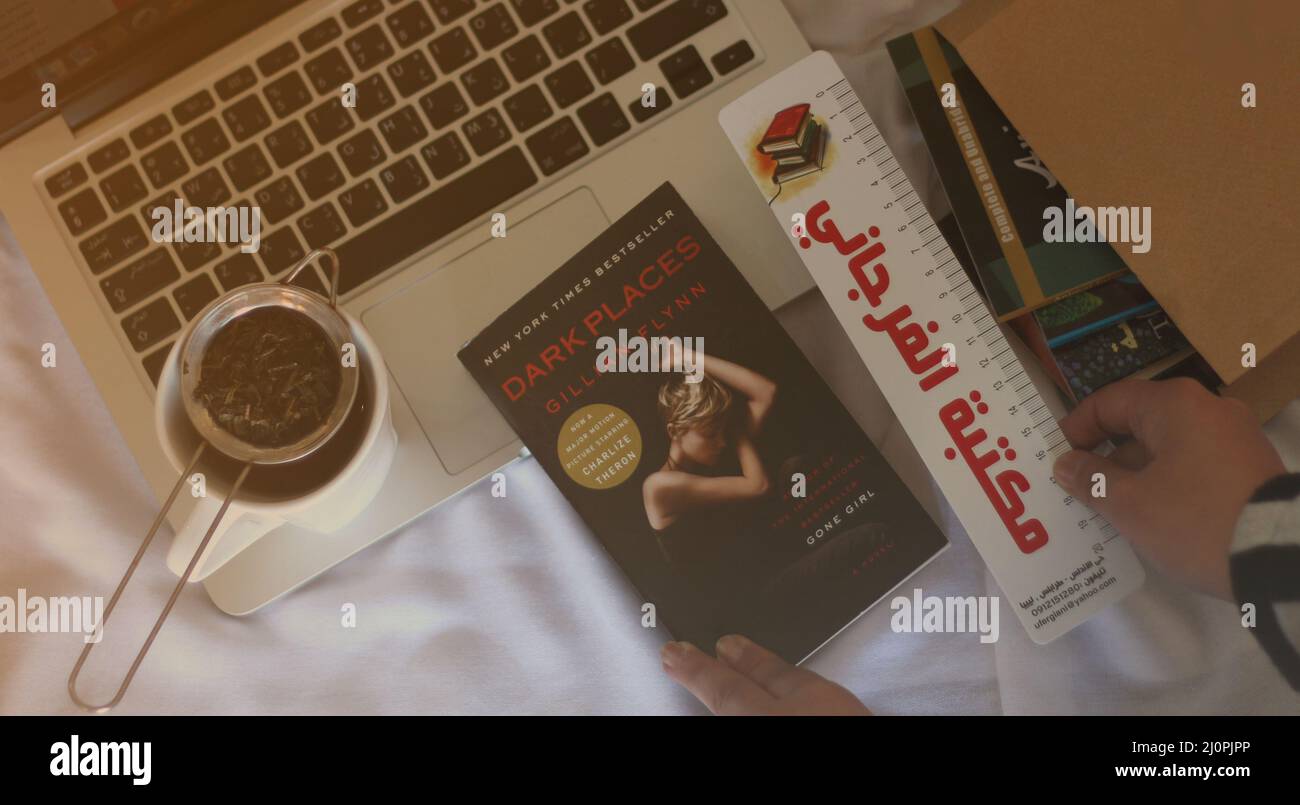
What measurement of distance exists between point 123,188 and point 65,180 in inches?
1.4

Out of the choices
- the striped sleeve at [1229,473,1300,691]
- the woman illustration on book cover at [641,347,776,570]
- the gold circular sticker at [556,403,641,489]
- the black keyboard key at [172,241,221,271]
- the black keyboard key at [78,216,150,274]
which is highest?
the black keyboard key at [78,216,150,274]

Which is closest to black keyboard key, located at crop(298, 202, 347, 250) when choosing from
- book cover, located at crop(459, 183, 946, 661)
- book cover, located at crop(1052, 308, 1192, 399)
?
book cover, located at crop(459, 183, 946, 661)

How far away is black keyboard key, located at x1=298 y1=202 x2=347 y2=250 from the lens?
553 mm

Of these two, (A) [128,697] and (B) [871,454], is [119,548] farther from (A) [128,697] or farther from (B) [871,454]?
(B) [871,454]

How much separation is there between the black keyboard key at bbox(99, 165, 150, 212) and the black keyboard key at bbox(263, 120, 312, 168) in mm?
78

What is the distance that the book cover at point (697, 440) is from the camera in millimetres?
561

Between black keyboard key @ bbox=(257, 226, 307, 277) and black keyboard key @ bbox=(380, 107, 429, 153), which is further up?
black keyboard key @ bbox=(380, 107, 429, 153)

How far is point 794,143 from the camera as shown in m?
0.55

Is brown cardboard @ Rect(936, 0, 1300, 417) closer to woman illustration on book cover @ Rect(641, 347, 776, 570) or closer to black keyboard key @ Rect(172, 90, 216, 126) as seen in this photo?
woman illustration on book cover @ Rect(641, 347, 776, 570)

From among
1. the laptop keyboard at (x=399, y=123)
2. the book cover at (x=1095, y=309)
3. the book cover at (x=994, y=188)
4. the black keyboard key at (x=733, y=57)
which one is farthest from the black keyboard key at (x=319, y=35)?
the book cover at (x=1095, y=309)

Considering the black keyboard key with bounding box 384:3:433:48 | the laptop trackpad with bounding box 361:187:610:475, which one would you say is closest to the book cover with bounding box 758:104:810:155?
the laptop trackpad with bounding box 361:187:610:475

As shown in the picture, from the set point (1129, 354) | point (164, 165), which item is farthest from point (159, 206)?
point (1129, 354)

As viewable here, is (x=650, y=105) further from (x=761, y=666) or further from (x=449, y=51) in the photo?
(x=761, y=666)
